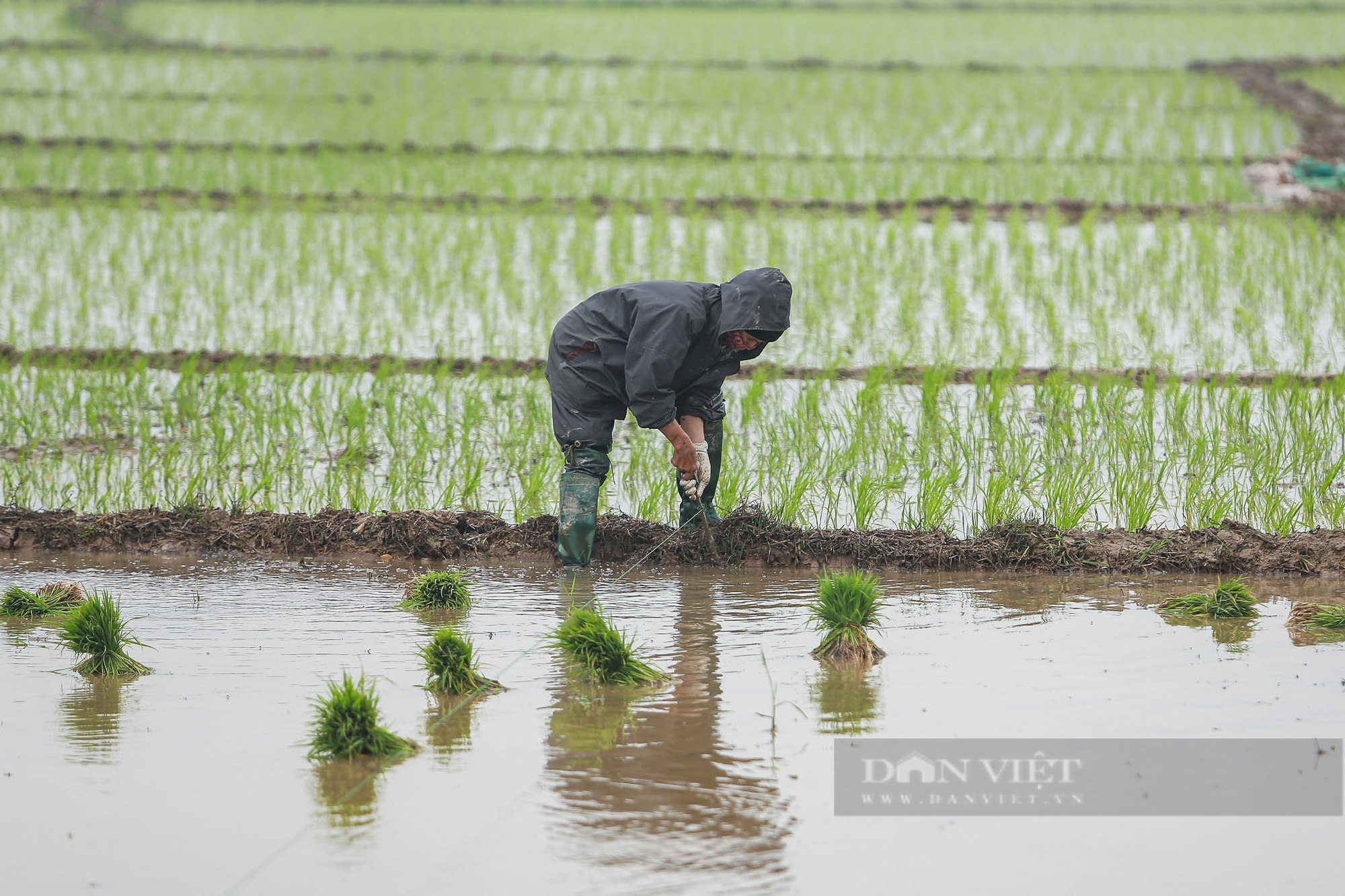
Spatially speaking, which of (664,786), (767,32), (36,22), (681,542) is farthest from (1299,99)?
(36,22)

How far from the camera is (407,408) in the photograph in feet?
17.7

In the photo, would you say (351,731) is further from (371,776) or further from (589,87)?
(589,87)

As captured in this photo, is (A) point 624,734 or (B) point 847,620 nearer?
(A) point 624,734

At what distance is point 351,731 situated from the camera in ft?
8.18

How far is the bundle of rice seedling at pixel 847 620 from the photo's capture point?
3061 mm

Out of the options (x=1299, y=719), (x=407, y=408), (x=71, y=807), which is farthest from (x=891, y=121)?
(x=71, y=807)

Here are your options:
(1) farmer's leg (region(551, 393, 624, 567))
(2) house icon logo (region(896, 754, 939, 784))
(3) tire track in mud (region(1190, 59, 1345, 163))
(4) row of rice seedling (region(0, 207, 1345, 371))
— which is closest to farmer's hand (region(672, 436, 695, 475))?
(1) farmer's leg (region(551, 393, 624, 567))

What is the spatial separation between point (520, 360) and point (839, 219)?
3.17 m

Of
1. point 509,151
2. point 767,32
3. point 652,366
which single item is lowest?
point 652,366

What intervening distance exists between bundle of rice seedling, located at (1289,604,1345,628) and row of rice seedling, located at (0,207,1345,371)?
7.35 feet

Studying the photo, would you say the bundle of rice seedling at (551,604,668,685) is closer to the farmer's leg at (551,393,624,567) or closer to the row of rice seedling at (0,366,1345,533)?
the farmer's leg at (551,393,624,567)

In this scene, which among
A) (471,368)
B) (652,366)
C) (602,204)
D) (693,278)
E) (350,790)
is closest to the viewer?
(350,790)

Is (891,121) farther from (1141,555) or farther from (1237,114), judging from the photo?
(1141,555)

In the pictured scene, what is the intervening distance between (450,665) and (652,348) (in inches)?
46.8
